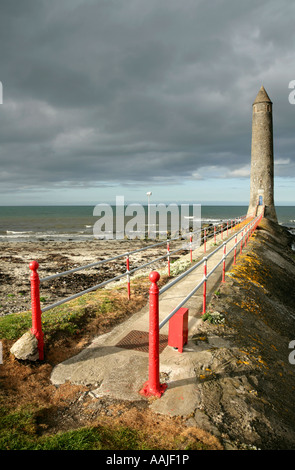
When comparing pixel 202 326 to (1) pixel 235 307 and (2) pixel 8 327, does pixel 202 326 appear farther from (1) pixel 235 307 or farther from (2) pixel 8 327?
(2) pixel 8 327

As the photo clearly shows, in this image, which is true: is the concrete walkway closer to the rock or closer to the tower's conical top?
the rock

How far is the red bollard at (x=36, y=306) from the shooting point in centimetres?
405

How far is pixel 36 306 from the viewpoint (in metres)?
4.16

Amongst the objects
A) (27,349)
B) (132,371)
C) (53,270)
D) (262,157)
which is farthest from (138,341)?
(262,157)

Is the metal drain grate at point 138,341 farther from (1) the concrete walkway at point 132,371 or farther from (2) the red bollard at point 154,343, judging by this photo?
(2) the red bollard at point 154,343

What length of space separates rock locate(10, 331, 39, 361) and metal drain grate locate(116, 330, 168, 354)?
1292 mm

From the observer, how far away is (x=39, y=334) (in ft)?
14.0

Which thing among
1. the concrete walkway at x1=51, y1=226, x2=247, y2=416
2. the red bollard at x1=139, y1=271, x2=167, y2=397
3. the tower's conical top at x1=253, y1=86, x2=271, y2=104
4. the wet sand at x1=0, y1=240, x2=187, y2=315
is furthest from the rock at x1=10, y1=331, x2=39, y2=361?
the tower's conical top at x1=253, y1=86, x2=271, y2=104

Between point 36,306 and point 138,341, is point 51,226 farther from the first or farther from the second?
point 36,306

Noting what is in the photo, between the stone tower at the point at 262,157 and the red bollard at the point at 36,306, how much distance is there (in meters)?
30.7

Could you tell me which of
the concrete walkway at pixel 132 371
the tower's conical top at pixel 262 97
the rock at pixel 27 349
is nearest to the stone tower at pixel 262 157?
the tower's conical top at pixel 262 97
